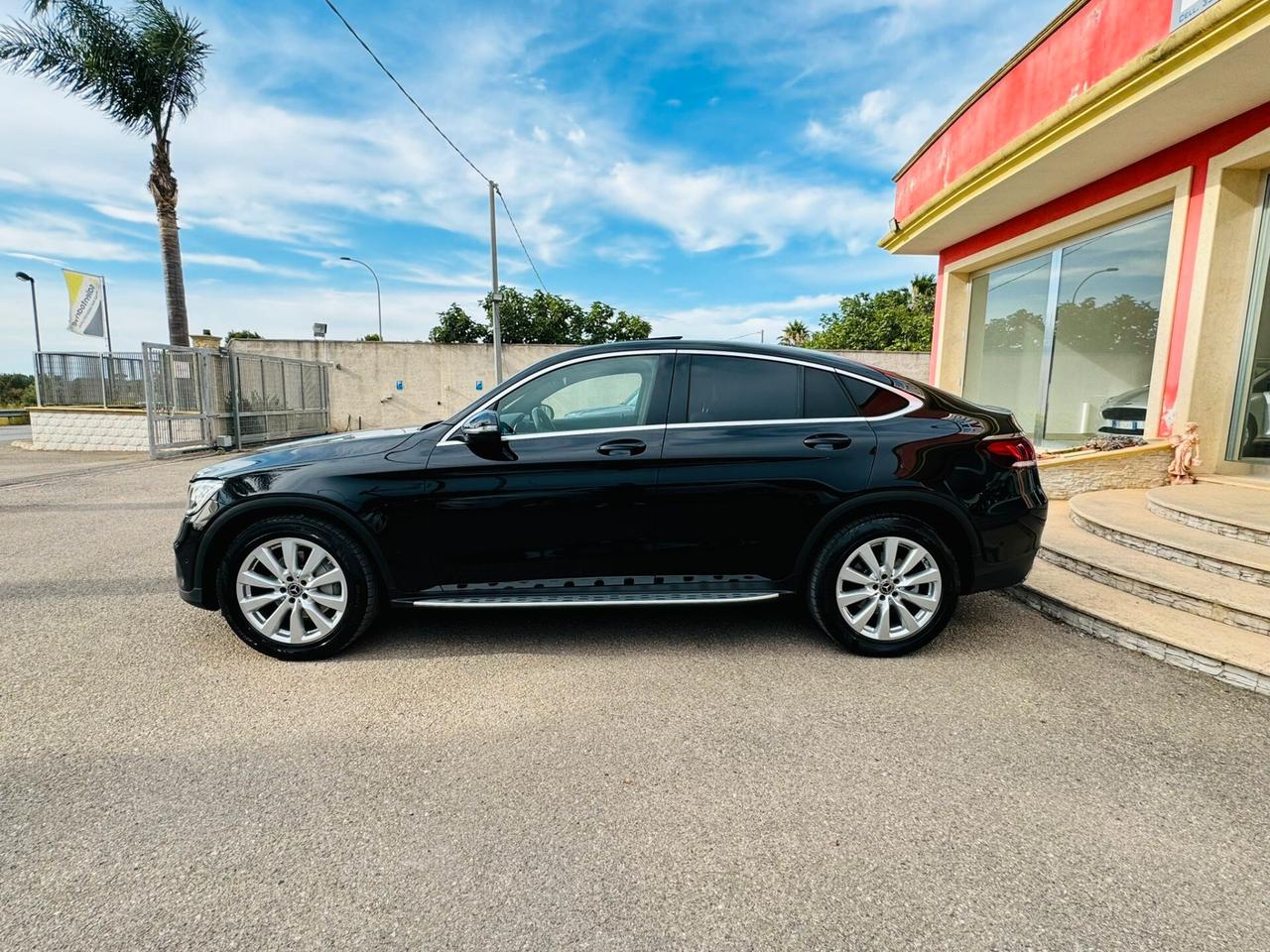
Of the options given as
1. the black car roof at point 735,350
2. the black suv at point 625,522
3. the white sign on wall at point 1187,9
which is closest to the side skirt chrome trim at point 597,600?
the black suv at point 625,522

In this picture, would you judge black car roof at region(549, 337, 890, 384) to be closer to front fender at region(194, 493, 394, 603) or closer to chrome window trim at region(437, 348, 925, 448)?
chrome window trim at region(437, 348, 925, 448)

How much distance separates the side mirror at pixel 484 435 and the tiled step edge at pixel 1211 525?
16.6 ft

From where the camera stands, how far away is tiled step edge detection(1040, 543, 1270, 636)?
3499 mm

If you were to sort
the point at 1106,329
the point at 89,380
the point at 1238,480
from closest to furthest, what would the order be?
the point at 1238,480, the point at 1106,329, the point at 89,380

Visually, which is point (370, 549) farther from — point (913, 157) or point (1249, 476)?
point (913, 157)

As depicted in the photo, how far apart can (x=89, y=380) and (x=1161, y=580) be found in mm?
21004

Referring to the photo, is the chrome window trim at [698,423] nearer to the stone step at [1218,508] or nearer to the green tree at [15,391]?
the stone step at [1218,508]

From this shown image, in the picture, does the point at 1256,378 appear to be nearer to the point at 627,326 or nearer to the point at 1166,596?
the point at 1166,596

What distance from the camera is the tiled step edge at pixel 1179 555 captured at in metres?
3.94

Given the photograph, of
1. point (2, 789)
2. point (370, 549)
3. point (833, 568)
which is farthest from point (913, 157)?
point (2, 789)

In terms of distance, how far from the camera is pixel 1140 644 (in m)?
3.49

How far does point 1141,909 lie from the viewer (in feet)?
5.84

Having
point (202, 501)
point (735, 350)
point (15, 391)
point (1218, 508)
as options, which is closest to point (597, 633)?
point (735, 350)

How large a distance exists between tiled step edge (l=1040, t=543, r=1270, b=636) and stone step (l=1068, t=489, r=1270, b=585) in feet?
0.97
